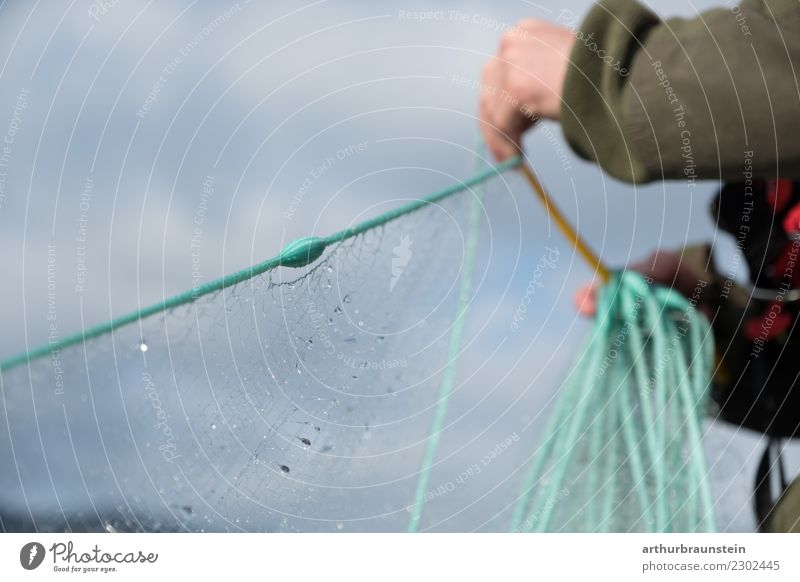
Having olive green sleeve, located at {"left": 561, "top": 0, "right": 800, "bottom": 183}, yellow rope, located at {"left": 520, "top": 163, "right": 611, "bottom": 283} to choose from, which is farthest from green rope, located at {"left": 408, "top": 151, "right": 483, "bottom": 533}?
olive green sleeve, located at {"left": 561, "top": 0, "right": 800, "bottom": 183}

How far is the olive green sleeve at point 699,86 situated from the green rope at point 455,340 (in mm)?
333

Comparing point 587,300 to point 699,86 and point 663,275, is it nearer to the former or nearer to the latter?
point 663,275

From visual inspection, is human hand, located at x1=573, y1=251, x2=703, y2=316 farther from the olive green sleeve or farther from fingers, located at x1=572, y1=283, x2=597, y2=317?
the olive green sleeve

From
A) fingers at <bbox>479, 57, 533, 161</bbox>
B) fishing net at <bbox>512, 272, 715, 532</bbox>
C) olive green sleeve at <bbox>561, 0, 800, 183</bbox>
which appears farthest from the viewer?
fishing net at <bbox>512, 272, 715, 532</bbox>

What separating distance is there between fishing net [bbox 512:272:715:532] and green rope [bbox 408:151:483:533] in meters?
0.10

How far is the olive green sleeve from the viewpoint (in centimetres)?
50

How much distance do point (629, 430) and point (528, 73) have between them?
0.42m

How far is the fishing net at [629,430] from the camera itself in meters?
0.84

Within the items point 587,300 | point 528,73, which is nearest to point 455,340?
point 587,300

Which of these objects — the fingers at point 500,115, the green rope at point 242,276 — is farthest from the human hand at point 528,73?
the green rope at point 242,276
